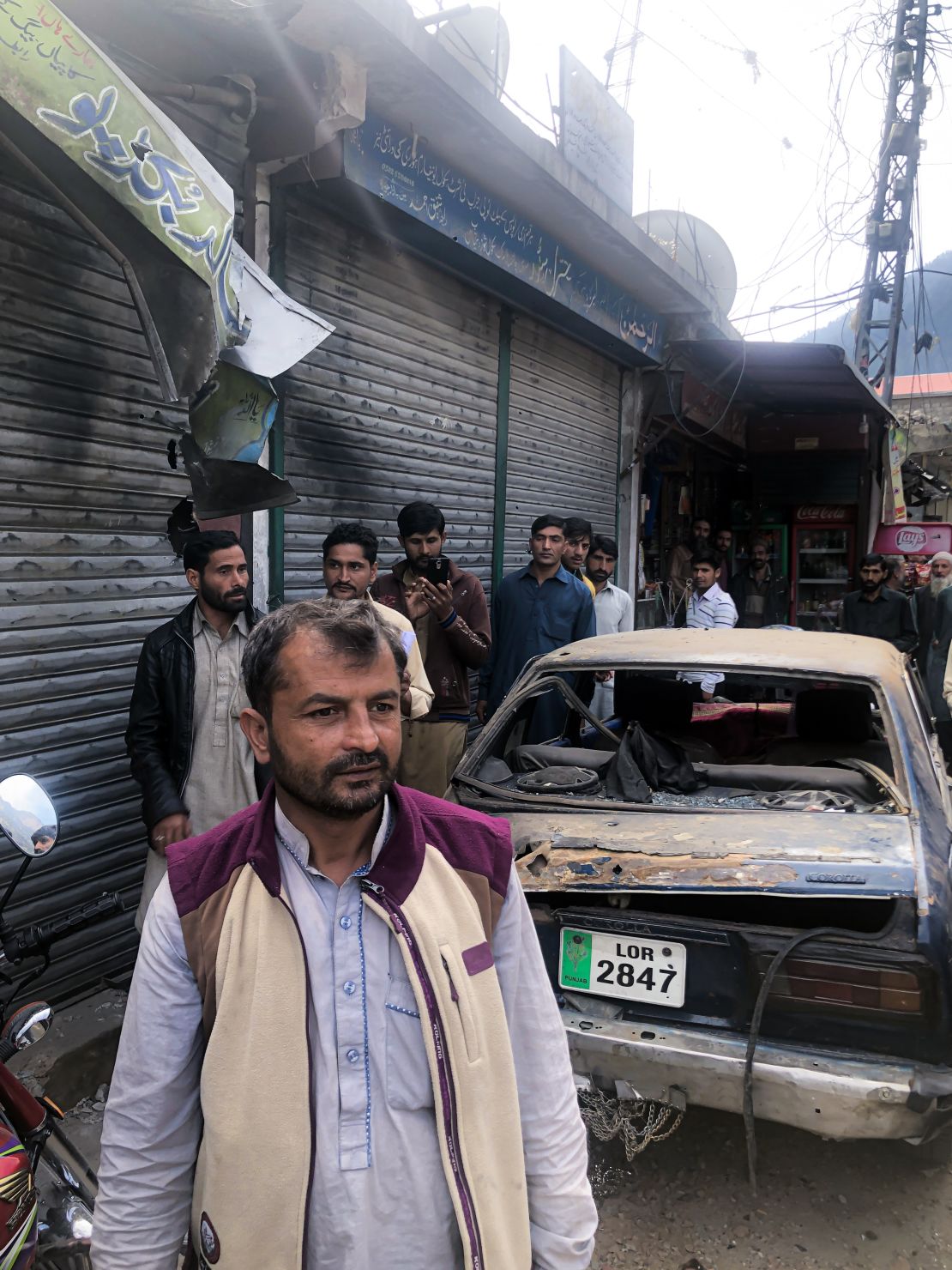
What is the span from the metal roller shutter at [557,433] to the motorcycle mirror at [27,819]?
603 cm

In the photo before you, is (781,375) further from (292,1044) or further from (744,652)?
(292,1044)

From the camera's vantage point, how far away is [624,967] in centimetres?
259

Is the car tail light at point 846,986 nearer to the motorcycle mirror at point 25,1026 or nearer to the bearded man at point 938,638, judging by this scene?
the motorcycle mirror at point 25,1026

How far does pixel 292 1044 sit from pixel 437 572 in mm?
3122

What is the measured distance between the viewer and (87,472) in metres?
3.73

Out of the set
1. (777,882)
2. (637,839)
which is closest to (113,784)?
(637,839)

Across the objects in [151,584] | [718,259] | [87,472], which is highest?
[718,259]

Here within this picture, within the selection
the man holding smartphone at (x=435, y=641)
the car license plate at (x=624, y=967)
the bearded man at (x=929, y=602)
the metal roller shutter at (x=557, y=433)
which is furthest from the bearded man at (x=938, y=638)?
the car license plate at (x=624, y=967)

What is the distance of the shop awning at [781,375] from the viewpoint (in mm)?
8852

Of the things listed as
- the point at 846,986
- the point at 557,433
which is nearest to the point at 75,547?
the point at 846,986

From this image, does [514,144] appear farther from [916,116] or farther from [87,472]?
[916,116]

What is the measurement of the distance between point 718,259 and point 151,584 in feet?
30.0

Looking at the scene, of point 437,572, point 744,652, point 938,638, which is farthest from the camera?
point 938,638

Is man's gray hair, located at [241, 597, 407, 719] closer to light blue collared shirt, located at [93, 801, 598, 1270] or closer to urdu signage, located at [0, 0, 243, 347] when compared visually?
→ light blue collared shirt, located at [93, 801, 598, 1270]
